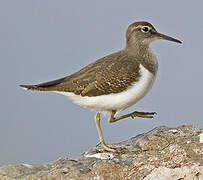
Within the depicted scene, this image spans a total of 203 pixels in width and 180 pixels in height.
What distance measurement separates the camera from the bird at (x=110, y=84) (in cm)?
657

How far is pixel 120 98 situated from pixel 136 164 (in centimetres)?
103

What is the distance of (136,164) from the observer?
19.9 ft

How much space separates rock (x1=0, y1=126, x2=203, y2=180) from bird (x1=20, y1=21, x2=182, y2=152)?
1.31ft

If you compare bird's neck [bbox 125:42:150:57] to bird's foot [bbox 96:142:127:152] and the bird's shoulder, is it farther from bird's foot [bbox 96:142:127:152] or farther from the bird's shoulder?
bird's foot [bbox 96:142:127:152]

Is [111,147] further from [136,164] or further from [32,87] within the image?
[32,87]

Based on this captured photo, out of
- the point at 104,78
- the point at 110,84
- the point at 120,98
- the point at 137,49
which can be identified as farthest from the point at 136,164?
the point at 137,49

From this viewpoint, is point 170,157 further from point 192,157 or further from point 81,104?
point 81,104

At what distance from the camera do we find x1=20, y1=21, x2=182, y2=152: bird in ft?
21.6

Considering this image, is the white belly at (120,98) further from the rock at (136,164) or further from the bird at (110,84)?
the rock at (136,164)

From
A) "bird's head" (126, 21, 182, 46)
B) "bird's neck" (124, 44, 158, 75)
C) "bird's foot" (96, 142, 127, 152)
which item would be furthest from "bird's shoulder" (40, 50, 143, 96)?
"bird's foot" (96, 142, 127, 152)

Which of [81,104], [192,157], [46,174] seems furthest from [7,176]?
[192,157]

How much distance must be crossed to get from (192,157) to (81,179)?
4.98 ft

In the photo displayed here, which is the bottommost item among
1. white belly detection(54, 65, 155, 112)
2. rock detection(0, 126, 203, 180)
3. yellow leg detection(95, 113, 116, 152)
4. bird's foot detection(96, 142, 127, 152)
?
rock detection(0, 126, 203, 180)

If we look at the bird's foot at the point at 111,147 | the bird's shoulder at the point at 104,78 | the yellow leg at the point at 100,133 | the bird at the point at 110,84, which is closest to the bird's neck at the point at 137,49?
the bird at the point at 110,84
